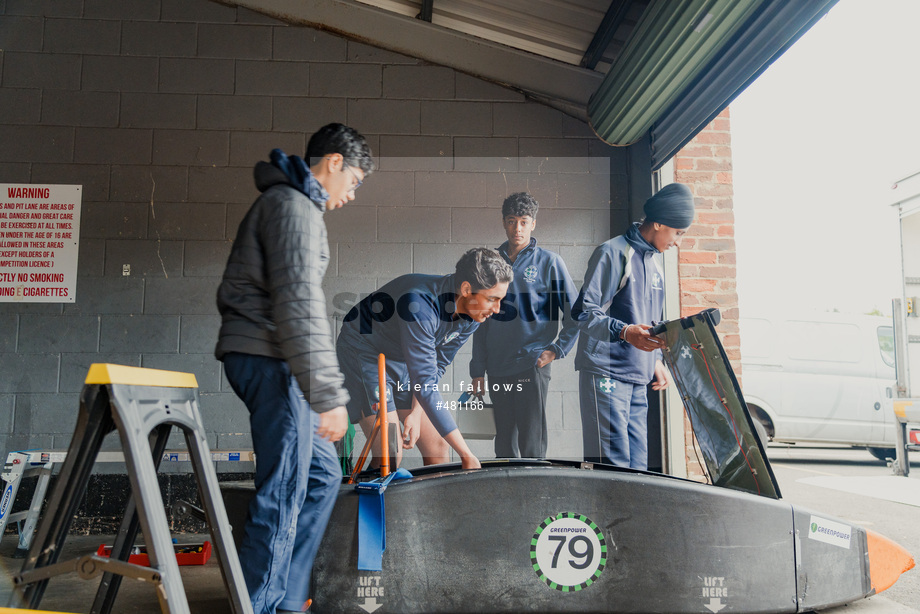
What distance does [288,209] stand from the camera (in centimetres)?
206

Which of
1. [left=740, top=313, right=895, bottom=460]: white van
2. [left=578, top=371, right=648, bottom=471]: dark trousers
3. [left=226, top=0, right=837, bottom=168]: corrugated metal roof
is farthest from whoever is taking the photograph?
[left=740, top=313, right=895, bottom=460]: white van

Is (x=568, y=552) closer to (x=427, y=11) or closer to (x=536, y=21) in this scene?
(x=536, y=21)

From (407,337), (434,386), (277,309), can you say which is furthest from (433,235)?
(277,309)

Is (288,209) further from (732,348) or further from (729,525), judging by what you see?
(732,348)

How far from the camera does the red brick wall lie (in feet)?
13.3

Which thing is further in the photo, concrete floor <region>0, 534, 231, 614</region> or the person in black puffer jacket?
concrete floor <region>0, 534, 231, 614</region>

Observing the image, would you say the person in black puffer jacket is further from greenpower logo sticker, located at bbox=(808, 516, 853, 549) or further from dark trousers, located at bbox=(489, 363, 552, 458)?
dark trousers, located at bbox=(489, 363, 552, 458)

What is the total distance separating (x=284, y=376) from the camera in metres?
1.96

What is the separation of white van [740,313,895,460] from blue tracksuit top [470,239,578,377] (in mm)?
3438

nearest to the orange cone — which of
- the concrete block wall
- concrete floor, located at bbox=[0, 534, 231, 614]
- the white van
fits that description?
the concrete block wall

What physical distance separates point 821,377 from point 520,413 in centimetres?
443

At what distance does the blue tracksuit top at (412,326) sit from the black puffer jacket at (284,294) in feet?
5.31

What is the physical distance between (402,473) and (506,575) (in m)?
0.49

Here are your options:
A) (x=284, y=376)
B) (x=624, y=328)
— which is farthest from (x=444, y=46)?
(x=284, y=376)
